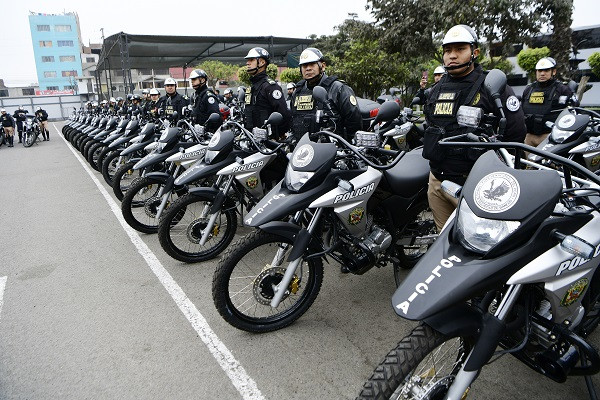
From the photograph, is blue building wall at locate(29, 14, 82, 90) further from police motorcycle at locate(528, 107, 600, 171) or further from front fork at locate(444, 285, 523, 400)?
front fork at locate(444, 285, 523, 400)

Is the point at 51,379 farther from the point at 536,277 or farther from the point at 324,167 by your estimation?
the point at 536,277

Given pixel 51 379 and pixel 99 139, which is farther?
pixel 99 139

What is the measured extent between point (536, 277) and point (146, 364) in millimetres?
2311

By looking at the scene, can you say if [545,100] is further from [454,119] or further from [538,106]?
[454,119]

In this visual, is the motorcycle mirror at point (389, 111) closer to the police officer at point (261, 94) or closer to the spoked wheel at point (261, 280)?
the spoked wheel at point (261, 280)

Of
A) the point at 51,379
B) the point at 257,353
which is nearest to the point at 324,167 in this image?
the point at 257,353

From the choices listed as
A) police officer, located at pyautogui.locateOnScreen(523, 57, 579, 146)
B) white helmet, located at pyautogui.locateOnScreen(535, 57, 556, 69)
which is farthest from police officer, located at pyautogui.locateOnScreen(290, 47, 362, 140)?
white helmet, located at pyautogui.locateOnScreen(535, 57, 556, 69)

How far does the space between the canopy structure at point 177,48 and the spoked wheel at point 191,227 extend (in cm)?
1774

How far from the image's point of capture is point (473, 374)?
1583mm

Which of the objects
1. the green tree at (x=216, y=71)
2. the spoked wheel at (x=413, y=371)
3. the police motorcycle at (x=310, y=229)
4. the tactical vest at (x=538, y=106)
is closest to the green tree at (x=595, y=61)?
the tactical vest at (x=538, y=106)

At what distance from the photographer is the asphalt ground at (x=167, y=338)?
245 cm

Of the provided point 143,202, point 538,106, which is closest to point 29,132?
point 143,202

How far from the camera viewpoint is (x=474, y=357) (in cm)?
157

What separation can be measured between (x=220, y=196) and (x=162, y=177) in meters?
1.25
